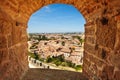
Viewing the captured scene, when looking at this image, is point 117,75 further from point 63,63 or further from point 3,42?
point 63,63

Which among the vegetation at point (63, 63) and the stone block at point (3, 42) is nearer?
the stone block at point (3, 42)

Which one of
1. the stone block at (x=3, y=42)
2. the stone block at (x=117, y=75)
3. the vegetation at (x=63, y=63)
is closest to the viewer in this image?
the stone block at (x=117, y=75)

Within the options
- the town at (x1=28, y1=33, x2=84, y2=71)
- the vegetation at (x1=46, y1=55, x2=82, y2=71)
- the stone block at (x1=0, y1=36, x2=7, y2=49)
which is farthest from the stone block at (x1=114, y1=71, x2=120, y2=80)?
the town at (x1=28, y1=33, x2=84, y2=71)

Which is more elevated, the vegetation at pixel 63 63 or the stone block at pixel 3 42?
the stone block at pixel 3 42

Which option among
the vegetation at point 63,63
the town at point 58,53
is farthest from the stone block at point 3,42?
the town at point 58,53

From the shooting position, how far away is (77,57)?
31781 millimetres

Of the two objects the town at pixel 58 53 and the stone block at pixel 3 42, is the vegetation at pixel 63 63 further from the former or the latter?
the stone block at pixel 3 42

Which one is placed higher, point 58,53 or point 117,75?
point 117,75

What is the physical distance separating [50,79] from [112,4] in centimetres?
286

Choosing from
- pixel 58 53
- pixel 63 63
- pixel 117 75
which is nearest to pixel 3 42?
pixel 117 75

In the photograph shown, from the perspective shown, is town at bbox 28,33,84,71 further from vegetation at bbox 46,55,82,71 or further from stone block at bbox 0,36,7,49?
stone block at bbox 0,36,7,49

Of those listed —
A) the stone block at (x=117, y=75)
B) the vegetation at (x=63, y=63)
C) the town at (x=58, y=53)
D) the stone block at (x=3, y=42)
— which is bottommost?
the vegetation at (x=63, y=63)

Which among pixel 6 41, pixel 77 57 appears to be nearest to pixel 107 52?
pixel 6 41

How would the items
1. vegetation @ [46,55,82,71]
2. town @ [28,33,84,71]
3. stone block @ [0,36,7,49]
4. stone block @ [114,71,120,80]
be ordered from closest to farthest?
stone block @ [114,71,120,80] → stone block @ [0,36,7,49] → vegetation @ [46,55,82,71] → town @ [28,33,84,71]
